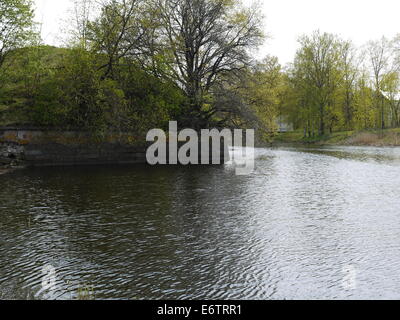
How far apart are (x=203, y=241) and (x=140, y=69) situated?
2171 cm

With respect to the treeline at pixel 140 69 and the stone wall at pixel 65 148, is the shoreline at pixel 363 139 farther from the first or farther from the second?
the stone wall at pixel 65 148

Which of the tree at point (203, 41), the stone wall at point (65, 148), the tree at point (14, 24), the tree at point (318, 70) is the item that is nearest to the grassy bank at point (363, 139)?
the tree at point (318, 70)

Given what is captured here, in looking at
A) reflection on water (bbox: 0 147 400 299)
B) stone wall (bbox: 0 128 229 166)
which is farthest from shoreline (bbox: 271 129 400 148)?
reflection on water (bbox: 0 147 400 299)

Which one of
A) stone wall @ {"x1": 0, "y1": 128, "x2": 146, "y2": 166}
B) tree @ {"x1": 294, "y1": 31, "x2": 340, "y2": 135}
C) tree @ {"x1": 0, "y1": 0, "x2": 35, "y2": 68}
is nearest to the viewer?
stone wall @ {"x1": 0, "y1": 128, "x2": 146, "y2": 166}

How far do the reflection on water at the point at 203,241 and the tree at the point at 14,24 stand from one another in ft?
43.8

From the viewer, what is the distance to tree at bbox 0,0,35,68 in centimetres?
2367

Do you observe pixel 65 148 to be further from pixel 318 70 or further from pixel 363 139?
pixel 318 70

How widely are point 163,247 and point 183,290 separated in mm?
2135

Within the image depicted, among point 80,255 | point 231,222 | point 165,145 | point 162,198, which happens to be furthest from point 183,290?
point 165,145

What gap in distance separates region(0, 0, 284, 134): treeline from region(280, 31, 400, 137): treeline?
91.5 feet

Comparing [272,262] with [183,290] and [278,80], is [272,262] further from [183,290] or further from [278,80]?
[278,80]

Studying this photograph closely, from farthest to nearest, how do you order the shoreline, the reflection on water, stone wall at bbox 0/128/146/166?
1. the shoreline
2. stone wall at bbox 0/128/146/166
3. the reflection on water

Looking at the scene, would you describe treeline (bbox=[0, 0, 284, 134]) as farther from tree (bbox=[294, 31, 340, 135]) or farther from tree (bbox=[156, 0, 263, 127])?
tree (bbox=[294, 31, 340, 135])

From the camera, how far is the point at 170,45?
28297mm
